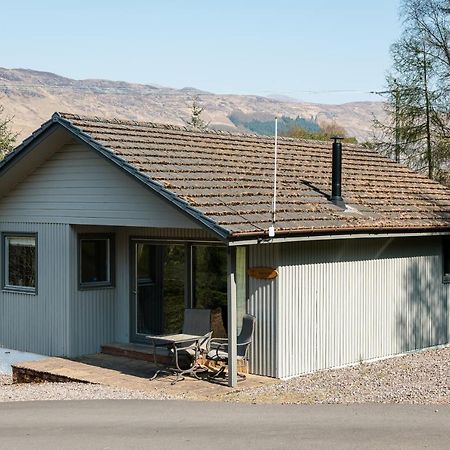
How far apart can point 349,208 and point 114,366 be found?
5.32 metres

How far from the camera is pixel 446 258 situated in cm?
1759

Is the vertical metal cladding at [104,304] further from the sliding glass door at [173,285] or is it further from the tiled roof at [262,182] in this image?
the tiled roof at [262,182]

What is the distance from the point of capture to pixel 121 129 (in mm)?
15367

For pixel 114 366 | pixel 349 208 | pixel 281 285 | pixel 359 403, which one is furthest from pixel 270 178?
pixel 359 403

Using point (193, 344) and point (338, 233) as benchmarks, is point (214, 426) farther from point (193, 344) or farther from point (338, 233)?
point (338, 233)

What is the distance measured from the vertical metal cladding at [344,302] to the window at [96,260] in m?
3.72

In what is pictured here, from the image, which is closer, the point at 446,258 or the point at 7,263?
the point at 7,263

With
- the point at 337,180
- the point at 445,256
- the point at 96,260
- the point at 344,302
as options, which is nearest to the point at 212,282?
the point at 344,302

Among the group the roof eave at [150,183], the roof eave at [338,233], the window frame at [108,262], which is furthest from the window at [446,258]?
the roof eave at [150,183]

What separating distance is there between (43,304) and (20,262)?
1226 millimetres

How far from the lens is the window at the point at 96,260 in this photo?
15.8 m

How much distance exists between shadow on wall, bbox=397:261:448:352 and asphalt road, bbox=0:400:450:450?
5548 millimetres

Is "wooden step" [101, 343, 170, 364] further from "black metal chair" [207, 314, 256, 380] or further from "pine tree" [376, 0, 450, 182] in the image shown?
"pine tree" [376, 0, 450, 182]

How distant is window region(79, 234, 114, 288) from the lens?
15.8 meters
